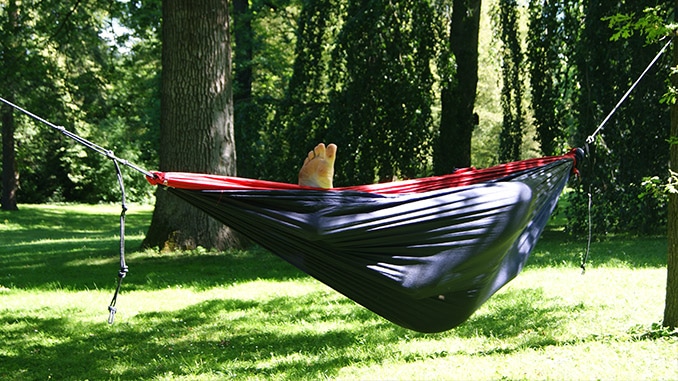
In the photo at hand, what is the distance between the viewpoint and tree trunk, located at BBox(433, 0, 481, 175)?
269 inches

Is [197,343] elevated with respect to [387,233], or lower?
lower

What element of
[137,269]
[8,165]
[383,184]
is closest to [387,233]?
[383,184]

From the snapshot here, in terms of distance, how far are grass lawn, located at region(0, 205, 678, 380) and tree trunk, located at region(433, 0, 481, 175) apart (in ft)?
4.72

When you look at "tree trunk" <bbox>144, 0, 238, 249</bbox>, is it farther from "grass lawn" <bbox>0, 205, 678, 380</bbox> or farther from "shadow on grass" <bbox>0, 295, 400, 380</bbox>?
"shadow on grass" <bbox>0, 295, 400, 380</bbox>

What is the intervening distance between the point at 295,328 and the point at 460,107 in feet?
12.2

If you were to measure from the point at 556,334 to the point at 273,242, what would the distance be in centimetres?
162

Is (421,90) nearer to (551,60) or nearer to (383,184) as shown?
(551,60)

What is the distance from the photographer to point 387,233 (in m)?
2.44

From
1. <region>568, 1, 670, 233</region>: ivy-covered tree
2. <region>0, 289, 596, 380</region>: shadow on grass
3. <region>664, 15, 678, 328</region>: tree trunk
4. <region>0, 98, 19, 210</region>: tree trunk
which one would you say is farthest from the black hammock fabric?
<region>0, 98, 19, 210</region>: tree trunk

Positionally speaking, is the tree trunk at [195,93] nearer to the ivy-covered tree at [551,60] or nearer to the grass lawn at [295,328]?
the grass lawn at [295,328]

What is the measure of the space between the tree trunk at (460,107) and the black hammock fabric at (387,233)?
13.9ft

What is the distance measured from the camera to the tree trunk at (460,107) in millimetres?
6828

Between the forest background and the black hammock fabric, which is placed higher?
the forest background

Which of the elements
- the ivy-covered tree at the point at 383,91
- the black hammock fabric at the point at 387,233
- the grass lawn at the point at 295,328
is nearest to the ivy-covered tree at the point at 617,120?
the grass lawn at the point at 295,328
